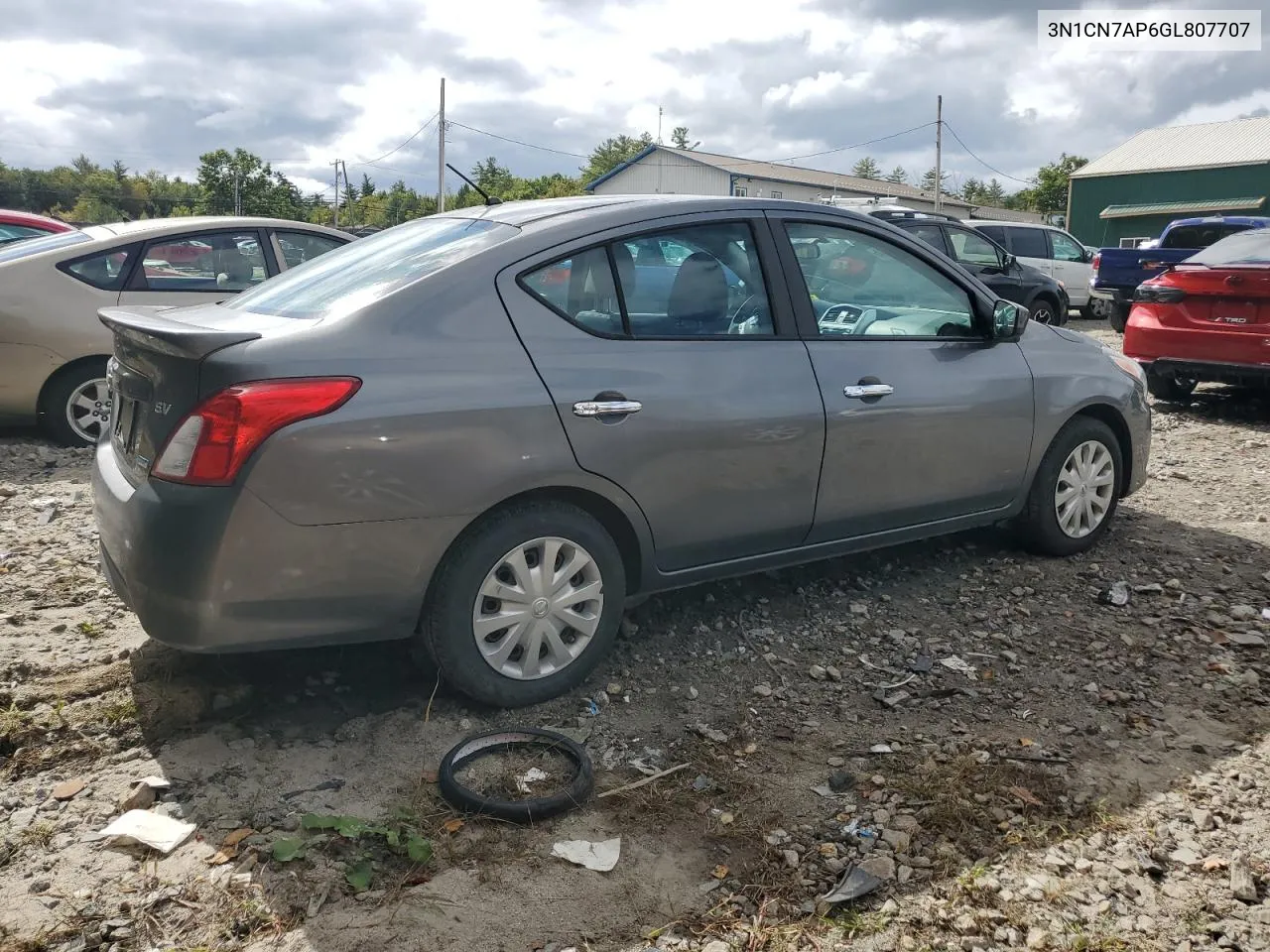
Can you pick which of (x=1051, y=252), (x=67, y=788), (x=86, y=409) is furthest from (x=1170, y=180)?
(x=67, y=788)

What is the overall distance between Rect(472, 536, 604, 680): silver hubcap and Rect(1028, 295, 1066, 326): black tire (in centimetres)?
1303

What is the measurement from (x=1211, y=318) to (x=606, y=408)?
7098mm

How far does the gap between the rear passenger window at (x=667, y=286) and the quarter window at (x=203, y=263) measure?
4531mm

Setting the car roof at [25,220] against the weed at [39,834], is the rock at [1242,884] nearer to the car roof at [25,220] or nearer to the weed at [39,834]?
the weed at [39,834]

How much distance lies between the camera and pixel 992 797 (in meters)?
3.08

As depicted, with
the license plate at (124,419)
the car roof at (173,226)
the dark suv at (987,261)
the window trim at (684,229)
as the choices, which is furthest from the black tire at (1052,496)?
the dark suv at (987,261)

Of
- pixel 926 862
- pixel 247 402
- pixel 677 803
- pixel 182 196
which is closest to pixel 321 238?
pixel 247 402

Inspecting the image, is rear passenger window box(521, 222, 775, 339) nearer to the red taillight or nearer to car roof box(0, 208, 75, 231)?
the red taillight

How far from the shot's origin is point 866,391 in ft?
13.6

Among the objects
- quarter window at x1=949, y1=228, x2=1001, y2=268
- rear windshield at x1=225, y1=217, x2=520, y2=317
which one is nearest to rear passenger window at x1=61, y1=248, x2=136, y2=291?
rear windshield at x1=225, y1=217, x2=520, y2=317

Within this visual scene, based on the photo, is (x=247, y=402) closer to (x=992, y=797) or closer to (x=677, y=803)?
(x=677, y=803)

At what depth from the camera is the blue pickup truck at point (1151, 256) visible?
597 inches

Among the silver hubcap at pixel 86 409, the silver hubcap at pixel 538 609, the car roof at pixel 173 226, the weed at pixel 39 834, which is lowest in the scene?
the weed at pixel 39 834

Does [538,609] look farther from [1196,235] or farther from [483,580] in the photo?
[1196,235]
